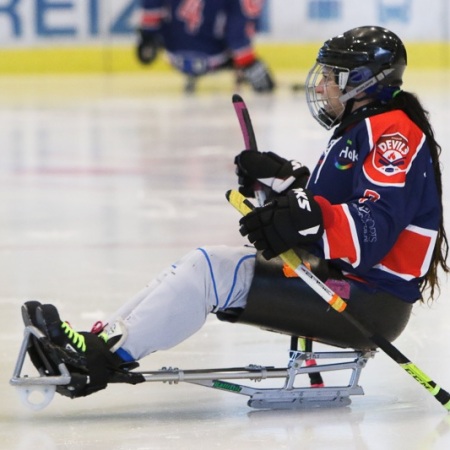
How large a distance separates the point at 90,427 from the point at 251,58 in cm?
853

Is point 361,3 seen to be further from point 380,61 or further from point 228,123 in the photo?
point 380,61

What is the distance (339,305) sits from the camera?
9.30 feet

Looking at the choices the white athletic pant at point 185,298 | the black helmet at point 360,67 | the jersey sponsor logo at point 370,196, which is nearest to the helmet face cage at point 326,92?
the black helmet at point 360,67

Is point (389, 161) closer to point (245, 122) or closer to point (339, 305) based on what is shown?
point (339, 305)

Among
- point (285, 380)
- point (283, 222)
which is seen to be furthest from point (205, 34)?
point (283, 222)

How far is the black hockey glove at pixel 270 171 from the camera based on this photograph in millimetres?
3186

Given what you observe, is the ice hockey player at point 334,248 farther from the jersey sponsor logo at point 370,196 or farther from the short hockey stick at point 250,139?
the short hockey stick at point 250,139

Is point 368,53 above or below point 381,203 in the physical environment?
above

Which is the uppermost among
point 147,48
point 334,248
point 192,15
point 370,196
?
point 370,196

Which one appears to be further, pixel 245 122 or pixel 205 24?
pixel 205 24

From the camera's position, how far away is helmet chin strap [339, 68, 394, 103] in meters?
2.97

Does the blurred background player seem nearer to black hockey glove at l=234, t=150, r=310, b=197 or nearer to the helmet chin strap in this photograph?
black hockey glove at l=234, t=150, r=310, b=197

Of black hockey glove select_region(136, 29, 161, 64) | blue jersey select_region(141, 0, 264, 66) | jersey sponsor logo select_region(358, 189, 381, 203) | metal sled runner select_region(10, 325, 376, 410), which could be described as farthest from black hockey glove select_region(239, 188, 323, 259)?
black hockey glove select_region(136, 29, 161, 64)

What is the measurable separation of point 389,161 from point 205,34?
27.8 ft
